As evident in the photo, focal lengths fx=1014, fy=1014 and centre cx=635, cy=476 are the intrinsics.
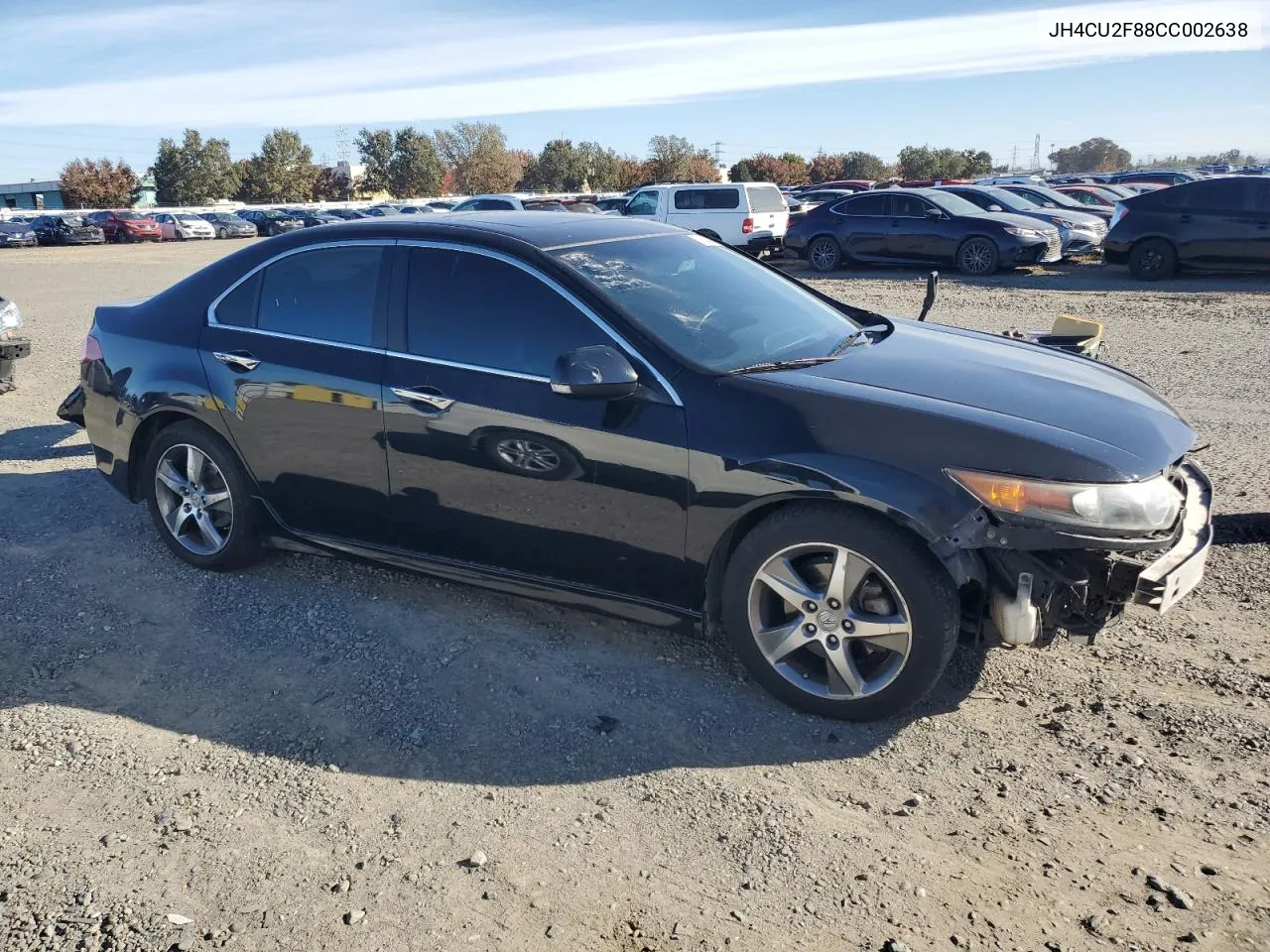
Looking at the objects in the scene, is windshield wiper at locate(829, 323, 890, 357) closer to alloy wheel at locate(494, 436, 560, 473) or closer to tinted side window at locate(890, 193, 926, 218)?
alloy wheel at locate(494, 436, 560, 473)

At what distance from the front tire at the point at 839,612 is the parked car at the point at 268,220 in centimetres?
4557

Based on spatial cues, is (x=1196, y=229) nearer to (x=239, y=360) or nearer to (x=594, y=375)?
(x=594, y=375)

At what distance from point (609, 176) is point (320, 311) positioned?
7469 centimetres

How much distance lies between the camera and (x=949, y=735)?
342 centimetres

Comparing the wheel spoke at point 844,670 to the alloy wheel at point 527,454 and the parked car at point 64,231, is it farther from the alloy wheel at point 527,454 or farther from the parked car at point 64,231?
the parked car at point 64,231

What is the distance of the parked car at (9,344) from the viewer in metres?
8.52

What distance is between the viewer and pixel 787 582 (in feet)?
11.3

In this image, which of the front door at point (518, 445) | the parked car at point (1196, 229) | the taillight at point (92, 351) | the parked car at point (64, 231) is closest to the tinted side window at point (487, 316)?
the front door at point (518, 445)

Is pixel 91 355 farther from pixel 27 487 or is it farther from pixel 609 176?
pixel 609 176

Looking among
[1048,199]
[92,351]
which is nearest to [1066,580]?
[92,351]

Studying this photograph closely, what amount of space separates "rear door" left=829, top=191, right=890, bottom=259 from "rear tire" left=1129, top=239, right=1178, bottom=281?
4104 millimetres

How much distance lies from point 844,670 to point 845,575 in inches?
13.4

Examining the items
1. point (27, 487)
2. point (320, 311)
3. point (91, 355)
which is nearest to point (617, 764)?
point (320, 311)

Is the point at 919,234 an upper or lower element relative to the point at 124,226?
lower
